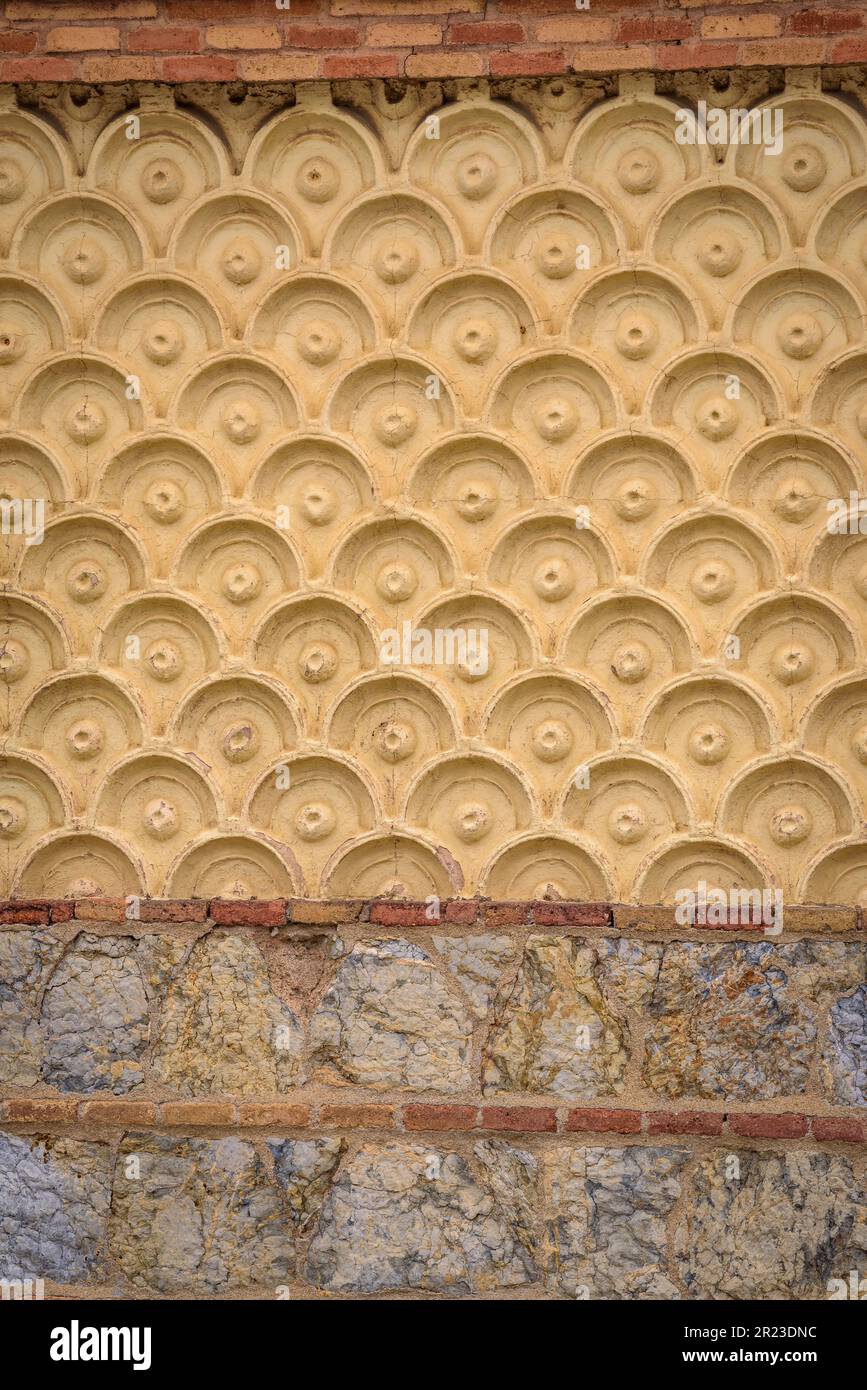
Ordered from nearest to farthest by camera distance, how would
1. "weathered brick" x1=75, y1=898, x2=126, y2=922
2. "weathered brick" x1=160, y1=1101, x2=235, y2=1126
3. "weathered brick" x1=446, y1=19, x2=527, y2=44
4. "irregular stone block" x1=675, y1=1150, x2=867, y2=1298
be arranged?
"irregular stone block" x1=675, y1=1150, x2=867, y2=1298 → "weathered brick" x1=160, y1=1101, x2=235, y2=1126 → "weathered brick" x1=75, y1=898, x2=126, y2=922 → "weathered brick" x1=446, y1=19, x2=527, y2=44

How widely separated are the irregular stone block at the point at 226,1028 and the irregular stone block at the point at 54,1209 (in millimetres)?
289

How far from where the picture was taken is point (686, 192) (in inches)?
155

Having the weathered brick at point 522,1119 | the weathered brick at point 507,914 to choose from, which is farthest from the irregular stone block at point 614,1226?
the weathered brick at point 507,914

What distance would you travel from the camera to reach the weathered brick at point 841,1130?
3660 millimetres

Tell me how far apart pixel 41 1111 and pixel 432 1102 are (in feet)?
3.20

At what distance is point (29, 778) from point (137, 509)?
761 mm

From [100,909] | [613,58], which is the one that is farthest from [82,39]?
[100,909]

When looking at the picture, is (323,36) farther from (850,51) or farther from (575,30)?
(850,51)

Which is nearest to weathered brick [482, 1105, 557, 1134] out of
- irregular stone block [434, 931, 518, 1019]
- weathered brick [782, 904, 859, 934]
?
irregular stone block [434, 931, 518, 1019]

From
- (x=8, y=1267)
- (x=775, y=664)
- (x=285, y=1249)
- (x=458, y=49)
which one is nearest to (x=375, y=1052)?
(x=285, y=1249)

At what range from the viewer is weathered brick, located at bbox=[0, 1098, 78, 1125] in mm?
3777

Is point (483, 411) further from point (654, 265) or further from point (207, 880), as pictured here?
point (207, 880)

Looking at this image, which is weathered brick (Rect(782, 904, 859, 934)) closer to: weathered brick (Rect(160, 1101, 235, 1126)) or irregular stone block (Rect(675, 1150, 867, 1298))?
irregular stone block (Rect(675, 1150, 867, 1298))

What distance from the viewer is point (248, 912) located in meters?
3.84
